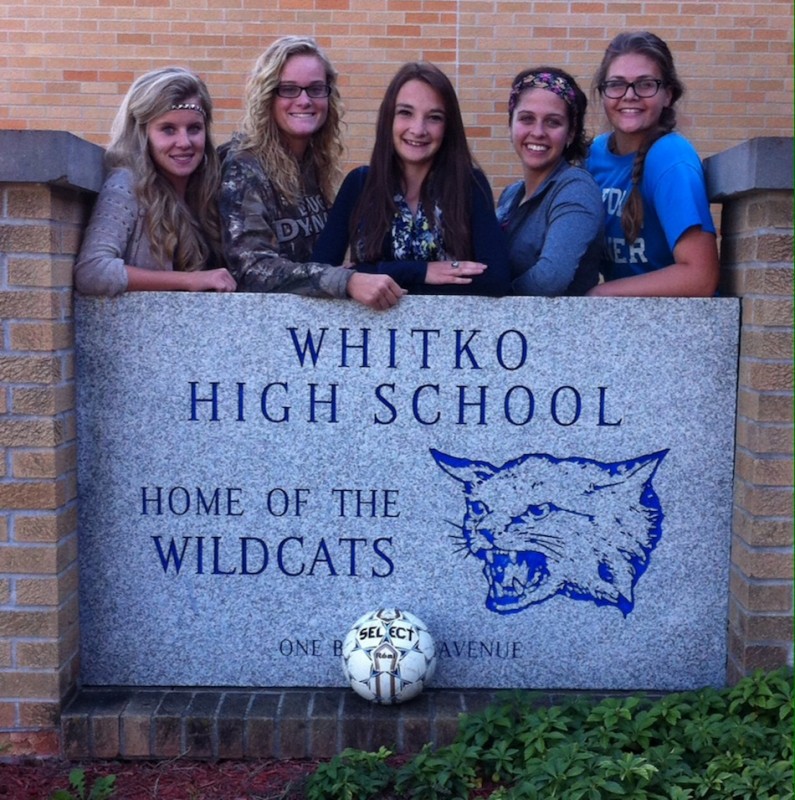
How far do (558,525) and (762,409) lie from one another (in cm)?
76

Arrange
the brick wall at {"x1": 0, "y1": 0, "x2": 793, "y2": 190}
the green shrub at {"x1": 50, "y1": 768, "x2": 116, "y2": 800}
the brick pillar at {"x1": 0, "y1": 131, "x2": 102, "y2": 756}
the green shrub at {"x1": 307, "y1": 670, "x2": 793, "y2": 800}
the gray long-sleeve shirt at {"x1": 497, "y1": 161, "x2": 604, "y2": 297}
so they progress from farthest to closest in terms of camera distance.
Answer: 1. the brick wall at {"x1": 0, "y1": 0, "x2": 793, "y2": 190}
2. the gray long-sleeve shirt at {"x1": 497, "y1": 161, "x2": 604, "y2": 297}
3. the brick pillar at {"x1": 0, "y1": 131, "x2": 102, "y2": 756}
4. the green shrub at {"x1": 50, "y1": 768, "x2": 116, "y2": 800}
5. the green shrub at {"x1": 307, "y1": 670, "x2": 793, "y2": 800}

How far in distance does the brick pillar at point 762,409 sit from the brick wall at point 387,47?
3.56m

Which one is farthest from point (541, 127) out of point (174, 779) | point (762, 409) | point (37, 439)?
point (174, 779)

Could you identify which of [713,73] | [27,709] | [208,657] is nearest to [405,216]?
[208,657]

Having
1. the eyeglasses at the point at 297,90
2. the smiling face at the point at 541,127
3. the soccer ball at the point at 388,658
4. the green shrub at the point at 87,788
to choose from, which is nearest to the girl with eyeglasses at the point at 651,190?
the smiling face at the point at 541,127

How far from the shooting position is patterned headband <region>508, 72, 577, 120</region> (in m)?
3.38

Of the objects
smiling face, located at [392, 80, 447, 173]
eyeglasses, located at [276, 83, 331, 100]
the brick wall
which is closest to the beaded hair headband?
eyeglasses, located at [276, 83, 331, 100]

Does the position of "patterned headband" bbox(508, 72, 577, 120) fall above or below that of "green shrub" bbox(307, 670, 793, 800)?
above

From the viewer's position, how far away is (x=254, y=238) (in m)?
3.43

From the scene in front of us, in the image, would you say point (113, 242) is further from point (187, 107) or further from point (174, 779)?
point (174, 779)

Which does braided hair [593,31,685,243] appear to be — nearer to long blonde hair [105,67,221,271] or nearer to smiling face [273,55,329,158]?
smiling face [273,55,329,158]

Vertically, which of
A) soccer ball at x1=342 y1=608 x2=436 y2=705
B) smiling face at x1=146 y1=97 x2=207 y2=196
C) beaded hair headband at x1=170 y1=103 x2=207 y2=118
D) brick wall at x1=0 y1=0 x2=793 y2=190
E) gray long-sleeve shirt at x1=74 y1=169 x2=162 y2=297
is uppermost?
brick wall at x1=0 y1=0 x2=793 y2=190

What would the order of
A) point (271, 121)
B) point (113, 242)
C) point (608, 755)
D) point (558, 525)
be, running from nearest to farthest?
A: point (608, 755) < point (113, 242) < point (558, 525) < point (271, 121)

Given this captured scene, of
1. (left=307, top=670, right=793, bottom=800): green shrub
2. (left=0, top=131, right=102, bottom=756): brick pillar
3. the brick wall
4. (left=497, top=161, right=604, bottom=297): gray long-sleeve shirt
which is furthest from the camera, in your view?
the brick wall
